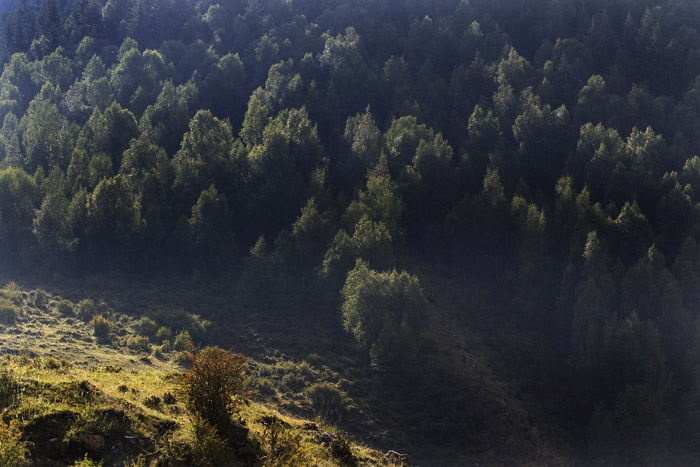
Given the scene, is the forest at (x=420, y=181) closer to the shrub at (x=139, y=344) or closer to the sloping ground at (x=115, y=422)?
the shrub at (x=139, y=344)

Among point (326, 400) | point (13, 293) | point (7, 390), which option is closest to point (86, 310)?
point (13, 293)

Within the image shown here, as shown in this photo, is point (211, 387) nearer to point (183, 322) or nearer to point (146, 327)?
point (146, 327)

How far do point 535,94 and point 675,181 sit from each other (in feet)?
92.9

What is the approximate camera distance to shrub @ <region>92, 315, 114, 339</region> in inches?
2186

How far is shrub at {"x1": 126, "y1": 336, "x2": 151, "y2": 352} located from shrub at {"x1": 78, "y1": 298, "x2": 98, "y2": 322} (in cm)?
625

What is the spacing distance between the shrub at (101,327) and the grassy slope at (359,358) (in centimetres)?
83

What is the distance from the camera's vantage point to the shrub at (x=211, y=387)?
2241 cm

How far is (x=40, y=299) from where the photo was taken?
61.0 meters

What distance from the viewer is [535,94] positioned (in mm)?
92188

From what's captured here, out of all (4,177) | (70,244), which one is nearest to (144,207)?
(70,244)

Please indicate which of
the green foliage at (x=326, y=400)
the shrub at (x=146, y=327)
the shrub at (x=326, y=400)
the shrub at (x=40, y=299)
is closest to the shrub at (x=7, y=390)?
the green foliage at (x=326, y=400)

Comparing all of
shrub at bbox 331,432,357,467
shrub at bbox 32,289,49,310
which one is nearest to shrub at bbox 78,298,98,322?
shrub at bbox 32,289,49,310

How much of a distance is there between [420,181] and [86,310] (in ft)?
132

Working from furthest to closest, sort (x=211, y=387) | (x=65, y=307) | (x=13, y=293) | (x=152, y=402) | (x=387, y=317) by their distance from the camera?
(x=13, y=293) → (x=65, y=307) → (x=387, y=317) → (x=152, y=402) → (x=211, y=387)
